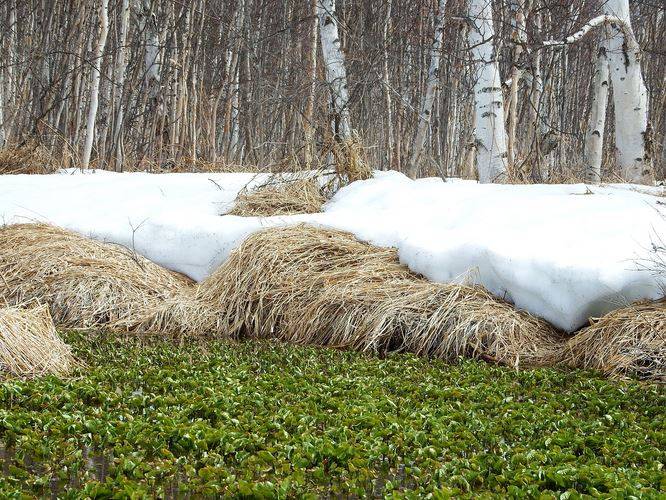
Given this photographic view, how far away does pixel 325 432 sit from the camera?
3.88 m

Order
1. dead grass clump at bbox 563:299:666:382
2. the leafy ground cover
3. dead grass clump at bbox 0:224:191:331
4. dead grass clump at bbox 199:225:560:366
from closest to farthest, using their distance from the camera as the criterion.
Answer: the leafy ground cover, dead grass clump at bbox 563:299:666:382, dead grass clump at bbox 199:225:560:366, dead grass clump at bbox 0:224:191:331

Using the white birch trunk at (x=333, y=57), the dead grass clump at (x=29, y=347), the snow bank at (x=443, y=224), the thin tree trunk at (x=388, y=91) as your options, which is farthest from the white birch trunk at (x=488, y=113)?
the thin tree trunk at (x=388, y=91)

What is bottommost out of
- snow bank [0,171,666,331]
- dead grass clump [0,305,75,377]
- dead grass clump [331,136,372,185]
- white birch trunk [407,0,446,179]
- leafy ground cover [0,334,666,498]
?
leafy ground cover [0,334,666,498]

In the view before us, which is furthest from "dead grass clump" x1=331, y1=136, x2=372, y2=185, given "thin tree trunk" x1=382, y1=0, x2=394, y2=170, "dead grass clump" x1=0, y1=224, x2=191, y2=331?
"thin tree trunk" x1=382, y1=0, x2=394, y2=170

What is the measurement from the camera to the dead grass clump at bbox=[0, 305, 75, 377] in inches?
188

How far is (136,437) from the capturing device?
12.2ft

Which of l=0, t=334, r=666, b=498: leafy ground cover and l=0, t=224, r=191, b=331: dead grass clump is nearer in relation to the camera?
l=0, t=334, r=666, b=498: leafy ground cover

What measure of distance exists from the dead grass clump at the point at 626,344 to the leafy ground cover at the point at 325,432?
231 millimetres

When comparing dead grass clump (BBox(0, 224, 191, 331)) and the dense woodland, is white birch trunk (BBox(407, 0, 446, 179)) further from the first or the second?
dead grass clump (BBox(0, 224, 191, 331))

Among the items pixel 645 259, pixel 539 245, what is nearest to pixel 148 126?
pixel 539 245

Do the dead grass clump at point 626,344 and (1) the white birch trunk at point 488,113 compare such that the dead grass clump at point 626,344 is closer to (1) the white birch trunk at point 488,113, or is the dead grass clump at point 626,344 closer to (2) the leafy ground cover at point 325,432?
(2) the leafy ground cover at point 325,432

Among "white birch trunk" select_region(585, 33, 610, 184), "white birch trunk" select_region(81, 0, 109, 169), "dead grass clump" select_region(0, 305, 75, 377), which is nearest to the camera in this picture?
"dead grass clump" select_region(0, 305, 75, 377)

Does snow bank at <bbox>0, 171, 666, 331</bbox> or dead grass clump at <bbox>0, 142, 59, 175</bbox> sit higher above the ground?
dead grass clump at <bbox>0, 142, 59, 175</bbox>

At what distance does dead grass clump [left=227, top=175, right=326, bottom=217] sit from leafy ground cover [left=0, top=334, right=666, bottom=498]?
3157 mm
